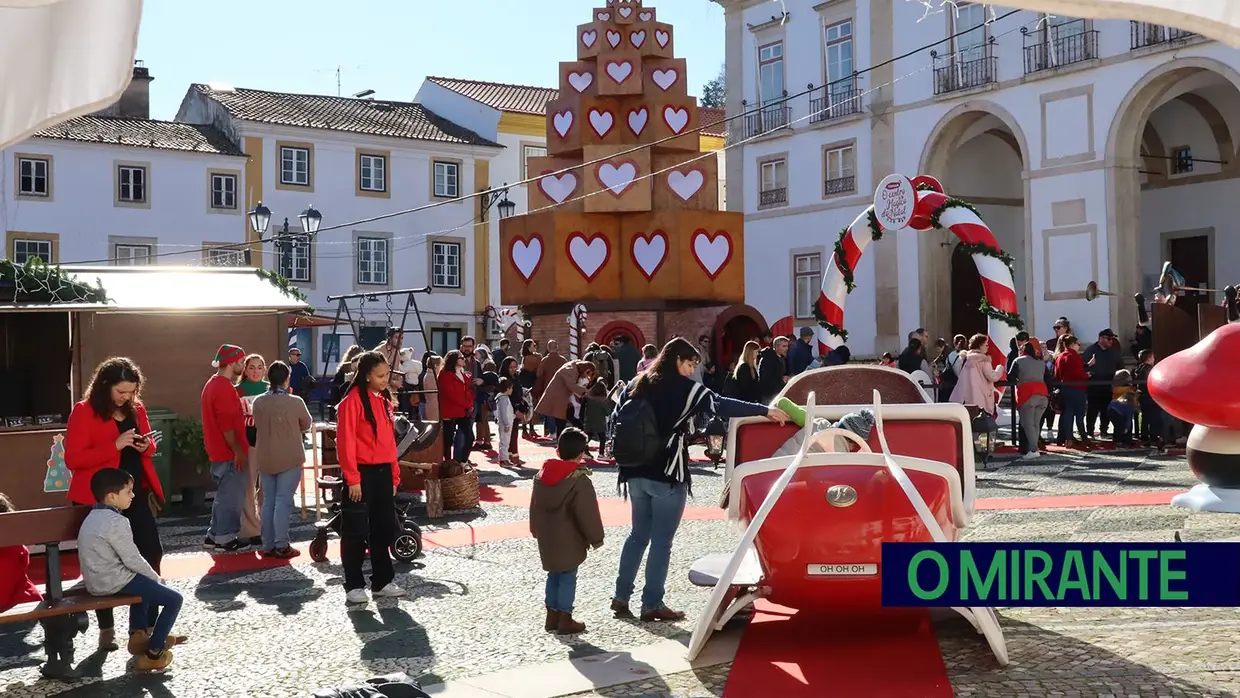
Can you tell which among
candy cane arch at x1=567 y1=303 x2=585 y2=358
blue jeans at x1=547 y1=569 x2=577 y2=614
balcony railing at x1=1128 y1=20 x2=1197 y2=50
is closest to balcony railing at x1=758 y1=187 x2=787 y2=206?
balcony railing at x1=1128 y1=20 x2=1197 y2=50

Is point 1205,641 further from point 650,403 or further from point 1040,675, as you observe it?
point 650,403

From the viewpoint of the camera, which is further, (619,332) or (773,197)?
(773,197)

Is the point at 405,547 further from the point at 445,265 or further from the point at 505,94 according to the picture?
the point at 505,94

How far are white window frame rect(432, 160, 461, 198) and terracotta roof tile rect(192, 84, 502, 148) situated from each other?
93 cm

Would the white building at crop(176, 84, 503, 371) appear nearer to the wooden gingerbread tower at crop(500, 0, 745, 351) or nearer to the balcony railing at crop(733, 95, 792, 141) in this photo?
the balcony railing at crop(733, 95, 792, 141)

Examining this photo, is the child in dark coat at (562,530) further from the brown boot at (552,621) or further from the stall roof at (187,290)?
the stall roof at (187,290)

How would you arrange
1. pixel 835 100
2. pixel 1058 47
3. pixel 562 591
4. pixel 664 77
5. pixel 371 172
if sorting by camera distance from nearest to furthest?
pixel 562 591 → pixel 664 77 → pixel 1058 47 → pixel 835 100 → pixel 371 172

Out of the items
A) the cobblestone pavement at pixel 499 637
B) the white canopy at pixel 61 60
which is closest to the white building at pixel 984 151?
the cobblestone pavement at pixel 499 637

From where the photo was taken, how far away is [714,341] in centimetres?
2867

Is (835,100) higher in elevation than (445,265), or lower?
higher

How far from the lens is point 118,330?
50.1 feet

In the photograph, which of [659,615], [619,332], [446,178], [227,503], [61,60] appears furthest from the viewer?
[446,178]

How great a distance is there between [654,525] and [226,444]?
5068 mm

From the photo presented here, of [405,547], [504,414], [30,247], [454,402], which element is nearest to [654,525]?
[405,547]
